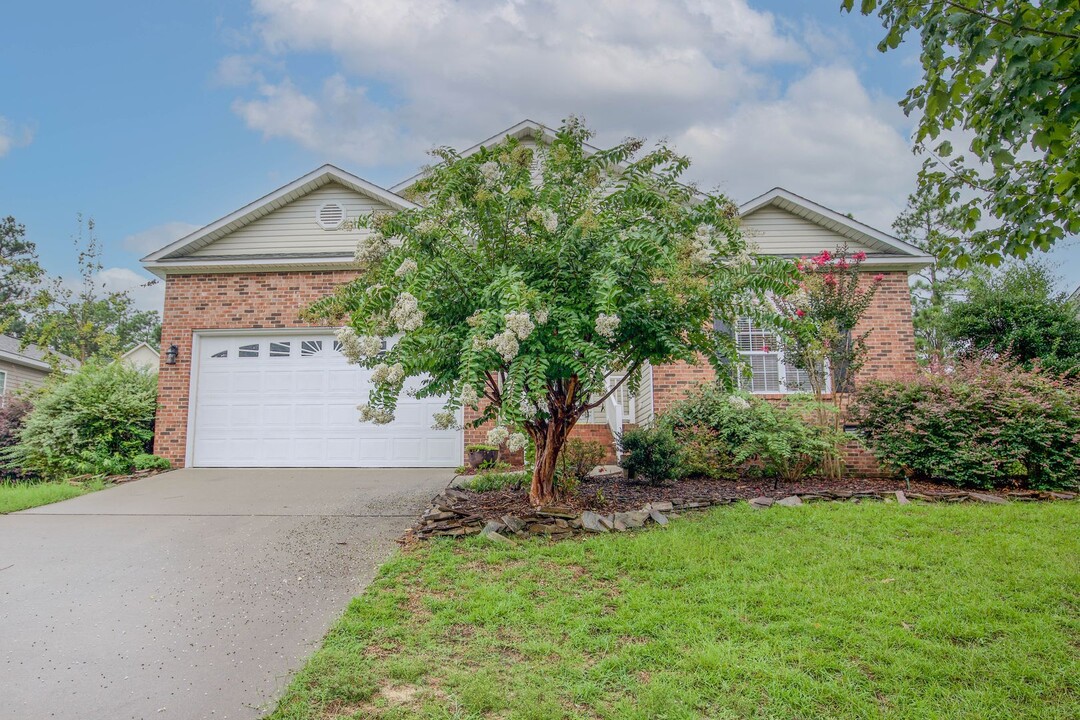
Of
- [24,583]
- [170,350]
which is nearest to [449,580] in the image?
[24,583]

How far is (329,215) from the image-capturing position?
35.4ft

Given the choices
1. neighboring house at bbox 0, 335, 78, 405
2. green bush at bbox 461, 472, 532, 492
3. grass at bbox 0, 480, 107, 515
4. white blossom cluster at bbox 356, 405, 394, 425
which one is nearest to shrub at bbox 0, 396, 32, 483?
grass at bbox 0, 480, 107, 515

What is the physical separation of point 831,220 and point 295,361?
31.1ft

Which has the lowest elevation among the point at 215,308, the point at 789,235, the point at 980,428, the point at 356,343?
the point at 980,428

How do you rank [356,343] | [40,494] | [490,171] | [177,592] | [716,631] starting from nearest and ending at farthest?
[716,631]
[177,592]
[356,343]
[490,171]
[40,494]

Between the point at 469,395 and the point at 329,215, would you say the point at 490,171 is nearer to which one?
the point at 469,395

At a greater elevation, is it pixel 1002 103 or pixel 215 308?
pixel 215 308

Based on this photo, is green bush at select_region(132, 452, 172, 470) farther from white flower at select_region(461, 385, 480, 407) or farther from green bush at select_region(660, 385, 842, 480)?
green bush at select_region(660, 385, 842, 480)

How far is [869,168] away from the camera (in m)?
16.0

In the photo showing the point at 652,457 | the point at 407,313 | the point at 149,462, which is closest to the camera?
the point at 407,313

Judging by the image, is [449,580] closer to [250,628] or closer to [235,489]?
[250,628]

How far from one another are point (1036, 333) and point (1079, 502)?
20.2 ft

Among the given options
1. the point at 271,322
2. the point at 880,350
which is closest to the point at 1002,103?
the point at 880,350

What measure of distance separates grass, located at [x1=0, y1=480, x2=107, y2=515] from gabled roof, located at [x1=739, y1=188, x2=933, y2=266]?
10.6 meters
